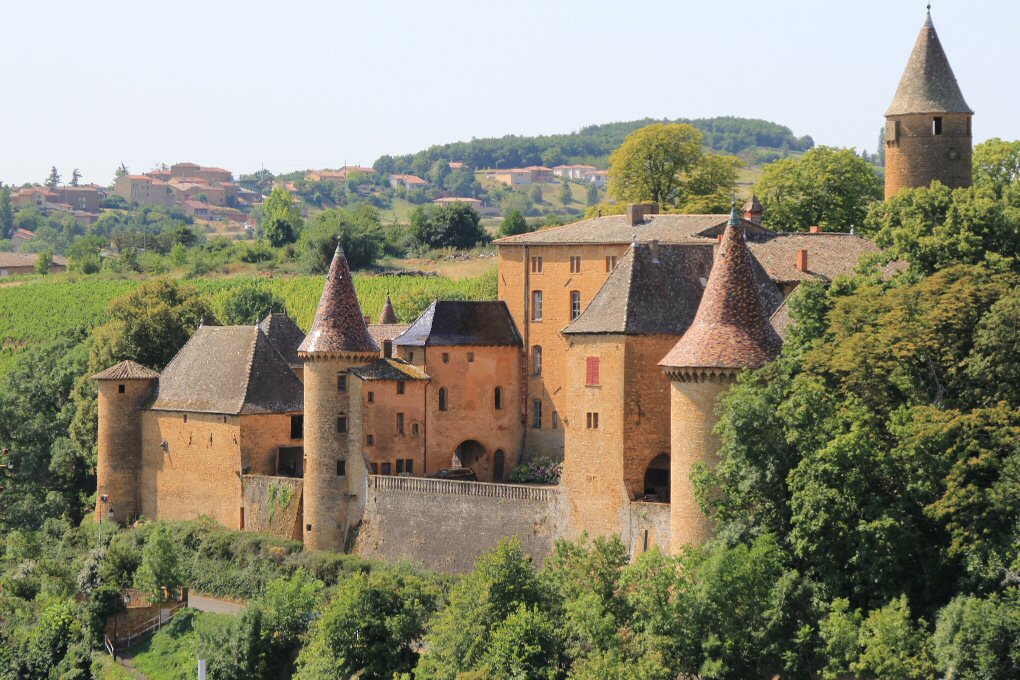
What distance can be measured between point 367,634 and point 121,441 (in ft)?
64.8

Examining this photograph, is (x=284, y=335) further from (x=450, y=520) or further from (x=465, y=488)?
(x=450, y=520)

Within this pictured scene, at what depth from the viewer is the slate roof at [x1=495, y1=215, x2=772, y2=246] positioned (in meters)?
59.0

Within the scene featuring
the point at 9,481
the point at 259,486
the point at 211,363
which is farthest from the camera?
the point at 9,481

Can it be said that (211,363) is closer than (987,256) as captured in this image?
No

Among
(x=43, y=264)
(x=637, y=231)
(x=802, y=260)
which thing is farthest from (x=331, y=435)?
(x=43, y=264)

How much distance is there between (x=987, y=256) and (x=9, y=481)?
4364 centimetres

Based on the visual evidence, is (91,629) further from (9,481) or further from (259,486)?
(9,481)

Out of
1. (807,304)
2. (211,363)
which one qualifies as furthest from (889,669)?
(211,363)

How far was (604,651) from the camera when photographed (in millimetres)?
43719

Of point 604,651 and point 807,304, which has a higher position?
point 807,304

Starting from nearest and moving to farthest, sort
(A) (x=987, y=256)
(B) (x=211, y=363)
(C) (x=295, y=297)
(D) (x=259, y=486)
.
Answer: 1. (A) (x=987, y=256)
2. (D) (x=259, y=486)
3. (B) (x=211, y=363)
4. (C) (x=295, y=297)

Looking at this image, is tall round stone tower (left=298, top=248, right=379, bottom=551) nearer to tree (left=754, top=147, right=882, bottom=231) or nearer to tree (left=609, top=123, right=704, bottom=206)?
tree (left=754, top=147, right=882, bottom=231)

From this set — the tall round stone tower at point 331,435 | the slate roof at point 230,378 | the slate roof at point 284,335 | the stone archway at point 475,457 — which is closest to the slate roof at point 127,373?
the slate roof at point 230,378

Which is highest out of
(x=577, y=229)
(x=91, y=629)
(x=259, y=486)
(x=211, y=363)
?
(x=577, y=229)
